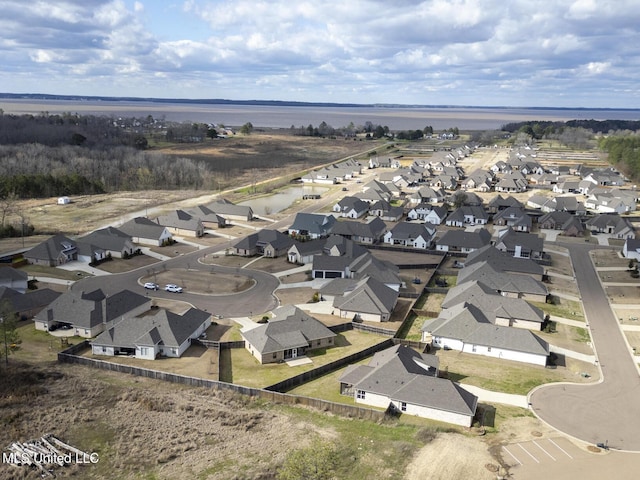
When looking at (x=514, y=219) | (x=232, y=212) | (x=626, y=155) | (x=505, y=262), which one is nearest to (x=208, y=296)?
(x=505, y=262)

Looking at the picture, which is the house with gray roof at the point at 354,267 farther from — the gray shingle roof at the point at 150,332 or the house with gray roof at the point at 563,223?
the house with gray roof at the point at 563,223

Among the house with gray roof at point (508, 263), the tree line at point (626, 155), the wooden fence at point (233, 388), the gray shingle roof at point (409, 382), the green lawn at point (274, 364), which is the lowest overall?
the green lawn at point (274, 364)

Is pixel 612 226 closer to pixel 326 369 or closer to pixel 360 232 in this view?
pixel 360 232

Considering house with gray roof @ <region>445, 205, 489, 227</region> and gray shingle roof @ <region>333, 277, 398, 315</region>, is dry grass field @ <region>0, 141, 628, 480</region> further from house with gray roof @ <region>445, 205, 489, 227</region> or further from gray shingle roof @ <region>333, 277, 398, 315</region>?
house with gray roof @ <region>445, 205, 489, 227</region>

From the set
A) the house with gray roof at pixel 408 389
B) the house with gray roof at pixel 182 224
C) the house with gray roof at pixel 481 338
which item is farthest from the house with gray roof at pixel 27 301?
the house with gray roof at pixel 481 338

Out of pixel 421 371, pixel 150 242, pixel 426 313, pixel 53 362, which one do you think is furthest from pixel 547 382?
pixel 150 242

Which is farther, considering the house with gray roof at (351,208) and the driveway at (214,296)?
the house with gray roof at (351,208)
